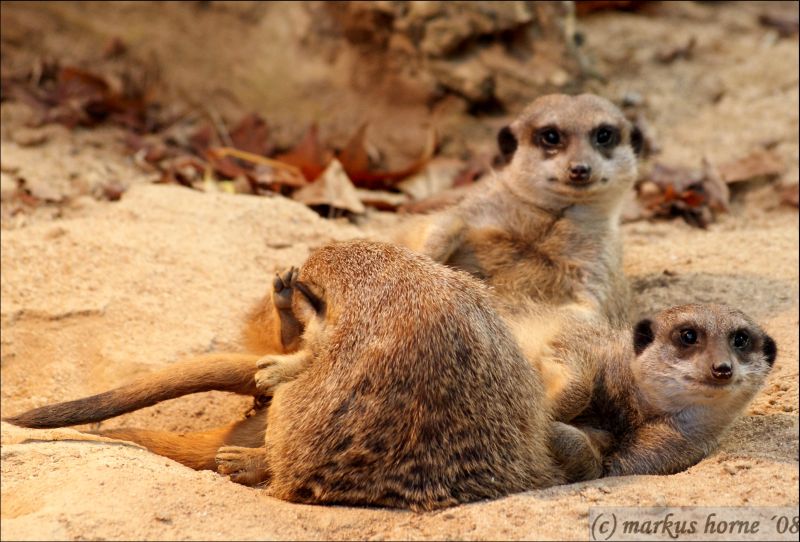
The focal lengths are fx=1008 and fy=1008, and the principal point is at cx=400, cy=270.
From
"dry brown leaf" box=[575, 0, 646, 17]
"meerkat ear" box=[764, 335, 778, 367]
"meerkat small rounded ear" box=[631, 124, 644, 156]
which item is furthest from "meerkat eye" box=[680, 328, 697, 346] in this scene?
"dry brown leaf" box=[575, 0, 646, 17]

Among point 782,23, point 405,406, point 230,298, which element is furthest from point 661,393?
point 782,23

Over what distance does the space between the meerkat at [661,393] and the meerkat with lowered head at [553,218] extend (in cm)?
55

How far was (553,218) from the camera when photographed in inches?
155

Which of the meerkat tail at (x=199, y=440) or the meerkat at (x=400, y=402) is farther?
the meerkat tail at (x=199, y=440)

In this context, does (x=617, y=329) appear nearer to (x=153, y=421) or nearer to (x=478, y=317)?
(x=478, y=317)

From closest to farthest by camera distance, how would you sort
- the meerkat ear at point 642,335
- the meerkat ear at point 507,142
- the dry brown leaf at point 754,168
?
the meerkat ear at point 642,335, the meerkat ear at point 507,142, the dry brown leaf at point 754,168

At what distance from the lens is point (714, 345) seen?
293 cm

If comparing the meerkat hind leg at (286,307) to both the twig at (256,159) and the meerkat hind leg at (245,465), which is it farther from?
the twig at (256,159)

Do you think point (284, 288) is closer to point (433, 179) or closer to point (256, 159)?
point (256, 159)

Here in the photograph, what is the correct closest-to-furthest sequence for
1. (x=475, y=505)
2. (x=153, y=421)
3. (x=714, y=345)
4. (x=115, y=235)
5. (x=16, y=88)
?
(x=475, y=505) < (x=714, y=345) < (x=153, y=421) < (x=115, y=235) < (x=16, y=88)

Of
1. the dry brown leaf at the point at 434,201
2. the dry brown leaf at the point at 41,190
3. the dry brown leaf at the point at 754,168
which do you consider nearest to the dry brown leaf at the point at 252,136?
the dry brown leaf at the point at 434,201

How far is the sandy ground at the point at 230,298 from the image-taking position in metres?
2.28

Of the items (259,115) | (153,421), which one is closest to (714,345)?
(153,421)

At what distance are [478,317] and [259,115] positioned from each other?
3.33 metres
